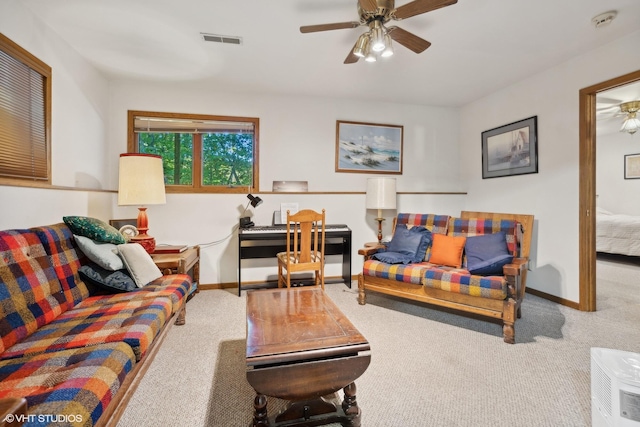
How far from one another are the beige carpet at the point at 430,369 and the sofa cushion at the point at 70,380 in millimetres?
448

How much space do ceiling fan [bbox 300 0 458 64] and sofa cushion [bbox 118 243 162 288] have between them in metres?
2.03

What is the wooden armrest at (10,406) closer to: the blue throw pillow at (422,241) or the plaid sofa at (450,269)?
the plaid sofa at (450,269)

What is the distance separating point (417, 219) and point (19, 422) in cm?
330

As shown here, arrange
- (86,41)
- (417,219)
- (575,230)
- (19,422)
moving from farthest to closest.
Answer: (417,219) < (575,230) < (86,41) < (19,422)

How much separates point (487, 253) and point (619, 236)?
4032 millimetres

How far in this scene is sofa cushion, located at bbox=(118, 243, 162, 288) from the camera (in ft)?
6.87

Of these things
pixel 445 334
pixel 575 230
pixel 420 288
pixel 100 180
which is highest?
pixel 100 180

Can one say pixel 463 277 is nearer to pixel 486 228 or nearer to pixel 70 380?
pixel 486 228

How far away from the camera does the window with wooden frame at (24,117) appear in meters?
1.90

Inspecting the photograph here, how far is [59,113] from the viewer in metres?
2.43

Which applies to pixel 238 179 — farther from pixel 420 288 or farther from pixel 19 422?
pixel 19 422

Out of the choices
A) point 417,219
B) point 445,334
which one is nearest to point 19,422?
point 445,334

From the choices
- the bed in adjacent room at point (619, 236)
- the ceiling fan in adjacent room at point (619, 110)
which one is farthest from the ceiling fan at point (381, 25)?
the bed in adjacent room at point (619, 236)

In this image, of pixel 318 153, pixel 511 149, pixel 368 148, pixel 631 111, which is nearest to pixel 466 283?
pixel 511 149
